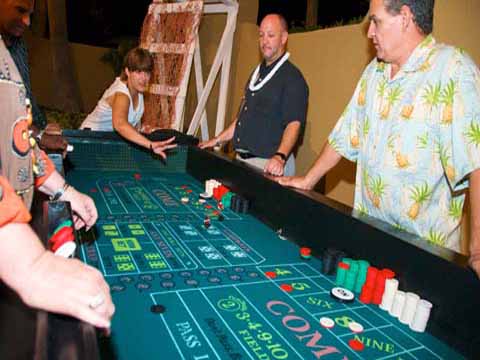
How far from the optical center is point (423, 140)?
1506 mm

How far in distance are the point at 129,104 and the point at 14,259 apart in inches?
90.9

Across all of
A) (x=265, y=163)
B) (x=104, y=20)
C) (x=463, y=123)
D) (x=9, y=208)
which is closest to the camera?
(x=9, y=208)

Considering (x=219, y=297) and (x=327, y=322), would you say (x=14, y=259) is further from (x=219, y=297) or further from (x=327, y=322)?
(x=327, y=322)

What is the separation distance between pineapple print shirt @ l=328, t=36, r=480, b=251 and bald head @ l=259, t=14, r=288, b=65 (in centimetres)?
122

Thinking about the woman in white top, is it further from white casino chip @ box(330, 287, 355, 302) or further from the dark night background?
the dark night background

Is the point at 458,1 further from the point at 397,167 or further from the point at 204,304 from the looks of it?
the point at 204,304

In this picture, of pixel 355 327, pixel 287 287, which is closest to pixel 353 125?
pixel 287 287

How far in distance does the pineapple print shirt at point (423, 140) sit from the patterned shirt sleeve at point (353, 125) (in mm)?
38

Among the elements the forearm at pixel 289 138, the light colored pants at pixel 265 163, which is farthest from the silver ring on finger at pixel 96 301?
the light colored pants at pixel 265 163

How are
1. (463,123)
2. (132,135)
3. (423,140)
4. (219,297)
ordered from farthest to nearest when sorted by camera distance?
1. (132,135)
2. (423,140)
3. (463,123)
4. (219,297)

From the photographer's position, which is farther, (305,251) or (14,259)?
(305,251)

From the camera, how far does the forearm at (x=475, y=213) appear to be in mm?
1159

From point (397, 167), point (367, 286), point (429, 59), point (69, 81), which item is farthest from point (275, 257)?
point (69, 81)

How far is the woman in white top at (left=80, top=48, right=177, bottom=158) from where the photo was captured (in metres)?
2.54
